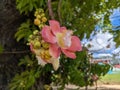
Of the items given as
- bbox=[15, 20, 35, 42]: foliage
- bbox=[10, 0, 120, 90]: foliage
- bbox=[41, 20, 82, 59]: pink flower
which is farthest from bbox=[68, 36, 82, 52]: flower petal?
bbox=[15, 20, 35, 42]: foliage

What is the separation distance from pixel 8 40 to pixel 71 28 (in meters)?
0.23

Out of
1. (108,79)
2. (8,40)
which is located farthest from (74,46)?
(108,79)

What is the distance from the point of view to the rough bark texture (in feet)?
3.80

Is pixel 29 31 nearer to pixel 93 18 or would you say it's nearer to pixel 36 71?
pixel 36 71

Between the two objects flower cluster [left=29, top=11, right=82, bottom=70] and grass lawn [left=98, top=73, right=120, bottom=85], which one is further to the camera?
grass lawn [left=98, top=73, right=120, bottom=85]

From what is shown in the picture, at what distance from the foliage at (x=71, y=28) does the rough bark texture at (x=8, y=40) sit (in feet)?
0.17

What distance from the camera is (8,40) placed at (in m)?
1.20

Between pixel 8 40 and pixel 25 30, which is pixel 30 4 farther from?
pixel 8 40

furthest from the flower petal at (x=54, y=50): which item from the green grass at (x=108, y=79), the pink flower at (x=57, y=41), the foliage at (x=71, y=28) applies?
the green grass at (x=108, y=79)

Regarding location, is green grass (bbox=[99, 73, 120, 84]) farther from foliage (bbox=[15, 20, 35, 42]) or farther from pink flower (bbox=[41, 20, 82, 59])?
pink flower (bbox=[41, 20, 82, 59])

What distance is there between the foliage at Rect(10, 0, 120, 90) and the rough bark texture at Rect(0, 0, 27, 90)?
5 cm

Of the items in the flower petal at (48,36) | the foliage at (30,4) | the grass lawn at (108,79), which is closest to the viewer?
the flower petal at (48,36)

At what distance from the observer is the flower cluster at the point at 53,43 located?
2.29 ft

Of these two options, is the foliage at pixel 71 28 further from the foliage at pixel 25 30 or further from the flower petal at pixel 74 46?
the flower petal at pixel 74 46
